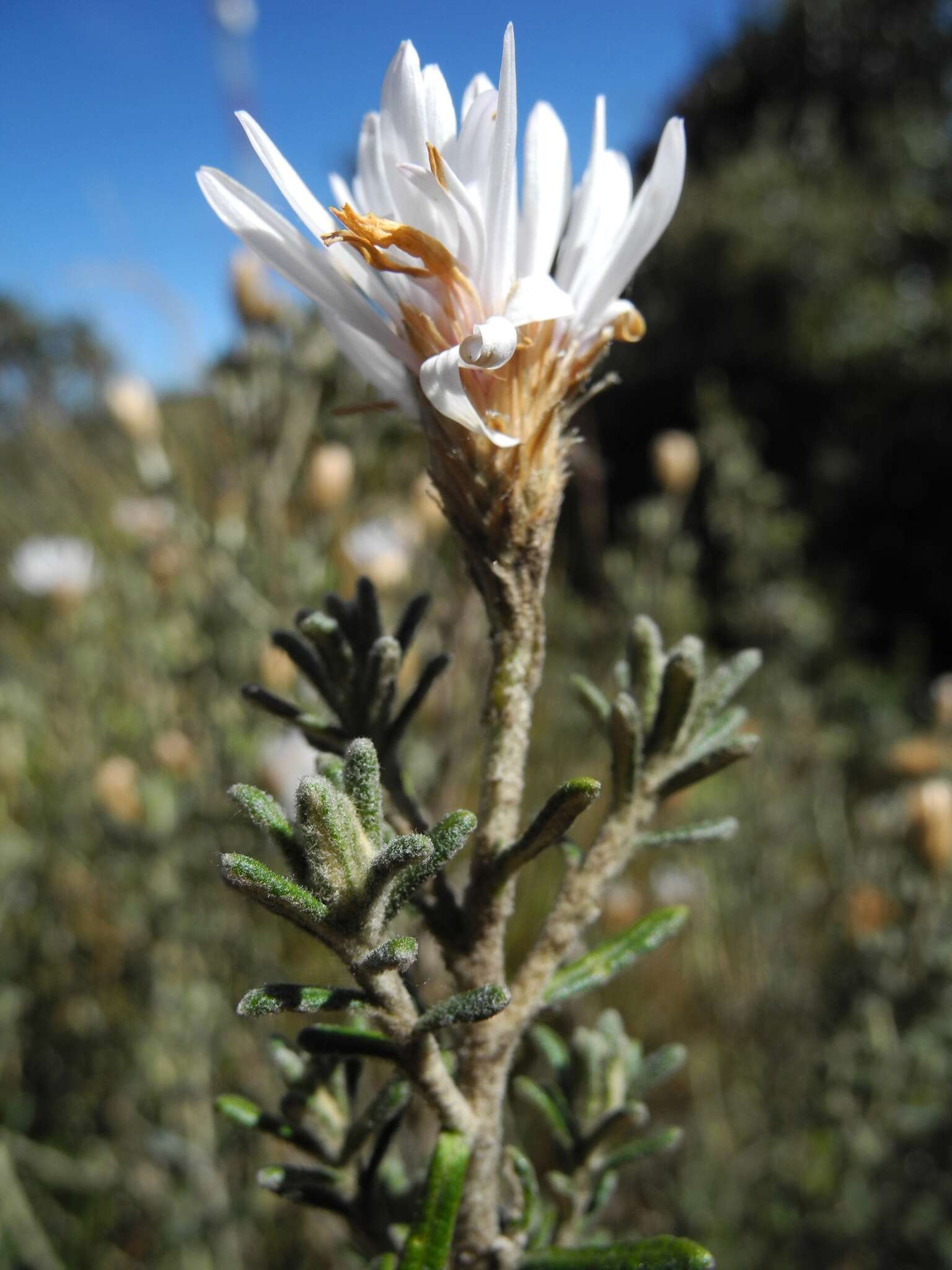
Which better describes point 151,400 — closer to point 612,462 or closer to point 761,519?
point 761,519

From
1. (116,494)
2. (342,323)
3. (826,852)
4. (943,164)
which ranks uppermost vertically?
(943,164)

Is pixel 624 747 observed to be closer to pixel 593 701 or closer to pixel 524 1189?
pixel 593 701

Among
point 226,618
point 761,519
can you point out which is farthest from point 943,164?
point 226,618

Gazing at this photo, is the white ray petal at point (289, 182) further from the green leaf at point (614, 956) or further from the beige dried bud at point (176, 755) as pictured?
the beige dried bud at point (176, 755)

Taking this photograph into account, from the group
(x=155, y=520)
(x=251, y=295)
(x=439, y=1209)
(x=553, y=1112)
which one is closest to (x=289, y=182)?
(x=439, y=1209)

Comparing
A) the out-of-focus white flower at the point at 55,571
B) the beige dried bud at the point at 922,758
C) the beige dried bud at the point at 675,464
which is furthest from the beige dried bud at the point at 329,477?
the beige dried bud at the point at 922,758

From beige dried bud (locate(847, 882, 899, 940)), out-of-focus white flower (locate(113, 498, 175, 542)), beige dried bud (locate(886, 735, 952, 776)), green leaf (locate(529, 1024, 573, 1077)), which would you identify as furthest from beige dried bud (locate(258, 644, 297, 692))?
beige dried bud (locate(886, 735, 952, 776))
